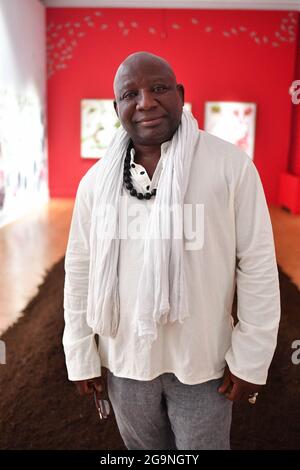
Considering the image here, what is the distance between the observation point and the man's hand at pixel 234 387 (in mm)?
971

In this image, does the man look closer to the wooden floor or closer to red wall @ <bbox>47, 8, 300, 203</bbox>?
the wooden floor

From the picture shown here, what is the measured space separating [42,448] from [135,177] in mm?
1211

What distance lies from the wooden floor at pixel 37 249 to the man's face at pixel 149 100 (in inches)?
69.8

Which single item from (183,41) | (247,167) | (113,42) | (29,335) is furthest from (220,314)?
(183,41)

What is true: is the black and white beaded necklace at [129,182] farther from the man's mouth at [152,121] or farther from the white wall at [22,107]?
the white wall at [22,107]

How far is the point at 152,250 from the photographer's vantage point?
914 mm

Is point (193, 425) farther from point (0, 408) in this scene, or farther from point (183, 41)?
point (183, 41)

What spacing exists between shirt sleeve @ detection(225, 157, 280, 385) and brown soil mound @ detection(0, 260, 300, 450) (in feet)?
2.93

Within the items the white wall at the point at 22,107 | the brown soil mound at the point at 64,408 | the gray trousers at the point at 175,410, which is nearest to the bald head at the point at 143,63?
the gray trousers at the point at 175,410

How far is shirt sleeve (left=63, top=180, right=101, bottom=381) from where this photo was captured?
42.3 inches

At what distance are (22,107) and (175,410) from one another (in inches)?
139

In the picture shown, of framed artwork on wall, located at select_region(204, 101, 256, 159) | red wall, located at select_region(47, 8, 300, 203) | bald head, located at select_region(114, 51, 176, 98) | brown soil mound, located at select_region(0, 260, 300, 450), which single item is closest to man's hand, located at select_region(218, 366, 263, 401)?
bald head, located at select_region(114, 51, 176, 98)
